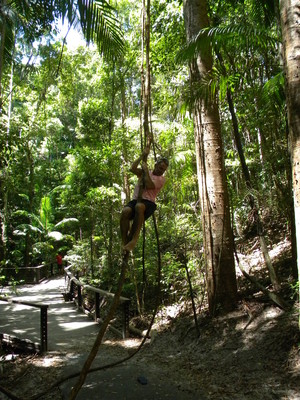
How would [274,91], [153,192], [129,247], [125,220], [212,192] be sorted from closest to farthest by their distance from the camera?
1. [129,247]
2. [125,220]
3. [153,192]
4. [274,91]
5. [212,192]

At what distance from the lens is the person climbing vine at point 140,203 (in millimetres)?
3009

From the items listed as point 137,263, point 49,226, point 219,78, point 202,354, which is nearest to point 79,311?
point 137,263

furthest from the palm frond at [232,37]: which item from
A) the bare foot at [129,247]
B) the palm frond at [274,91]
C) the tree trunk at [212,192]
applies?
the bare foot at [129,247]

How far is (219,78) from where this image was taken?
5.77 metres

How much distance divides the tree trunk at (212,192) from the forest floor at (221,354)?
437 mm

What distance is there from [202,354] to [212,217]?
2272 millimetres

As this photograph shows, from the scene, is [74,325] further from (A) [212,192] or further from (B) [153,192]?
(B) [153,192]

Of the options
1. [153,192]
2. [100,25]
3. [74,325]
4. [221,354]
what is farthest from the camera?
[74,325]

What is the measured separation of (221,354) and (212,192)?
105 inches

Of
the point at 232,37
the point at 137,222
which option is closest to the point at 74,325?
the point at 137,222

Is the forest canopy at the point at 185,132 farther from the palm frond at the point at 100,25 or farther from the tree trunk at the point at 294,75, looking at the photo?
the tree trunk at the point at 294,75

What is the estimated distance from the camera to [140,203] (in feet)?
10.4

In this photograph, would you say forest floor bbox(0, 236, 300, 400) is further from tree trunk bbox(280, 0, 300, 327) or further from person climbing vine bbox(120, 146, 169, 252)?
person climbing vine bbox(120, 146, 169, 252)

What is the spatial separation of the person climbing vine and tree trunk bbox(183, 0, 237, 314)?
280 cm
